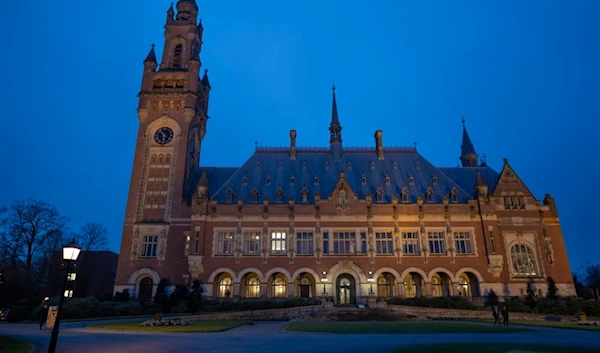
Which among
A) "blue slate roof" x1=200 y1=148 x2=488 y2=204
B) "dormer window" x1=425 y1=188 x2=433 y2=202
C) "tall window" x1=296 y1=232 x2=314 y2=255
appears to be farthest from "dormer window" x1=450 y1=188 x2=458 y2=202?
"tall window" x1=296 y1=232 x2=314 y2=255

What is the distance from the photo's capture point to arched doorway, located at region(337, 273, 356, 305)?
4534 centimetres

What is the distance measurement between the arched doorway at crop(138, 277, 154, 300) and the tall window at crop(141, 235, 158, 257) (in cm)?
296

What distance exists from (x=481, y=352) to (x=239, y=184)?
41523 mm

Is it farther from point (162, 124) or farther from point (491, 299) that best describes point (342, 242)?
point (162, 124)

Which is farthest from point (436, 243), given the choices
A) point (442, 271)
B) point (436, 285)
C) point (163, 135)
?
point (163, 135)

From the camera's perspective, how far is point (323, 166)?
5434 cm

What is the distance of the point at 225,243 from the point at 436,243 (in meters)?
25.5

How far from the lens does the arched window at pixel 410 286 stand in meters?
46.4

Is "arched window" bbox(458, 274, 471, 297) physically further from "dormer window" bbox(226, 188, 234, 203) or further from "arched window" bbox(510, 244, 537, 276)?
"dormer window" bbox(226, 188, 234, 203)

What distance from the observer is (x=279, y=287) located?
46.7 m

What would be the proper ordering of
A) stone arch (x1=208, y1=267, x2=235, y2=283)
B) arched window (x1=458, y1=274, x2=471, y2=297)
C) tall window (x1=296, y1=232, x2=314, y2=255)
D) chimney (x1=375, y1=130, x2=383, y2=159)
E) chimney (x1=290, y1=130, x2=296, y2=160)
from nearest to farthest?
1. stone arch (x1=208, y1=267, x2=235, y2=283)
2. arched window (x1=458, y1=274, x2=471, y2=297)
3. tall window (x1=296, y1=232, x2=314, y2=255)
4. chimney (x1=290, y1=130, x2=296, y2=160)
5. chimney (x1=375, y1=130, x2=383, y2=159)

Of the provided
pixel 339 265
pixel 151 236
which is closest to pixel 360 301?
pixel 339 265

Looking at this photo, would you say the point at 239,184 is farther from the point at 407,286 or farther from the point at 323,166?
the point at 407,286

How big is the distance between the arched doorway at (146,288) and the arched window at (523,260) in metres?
43.3
